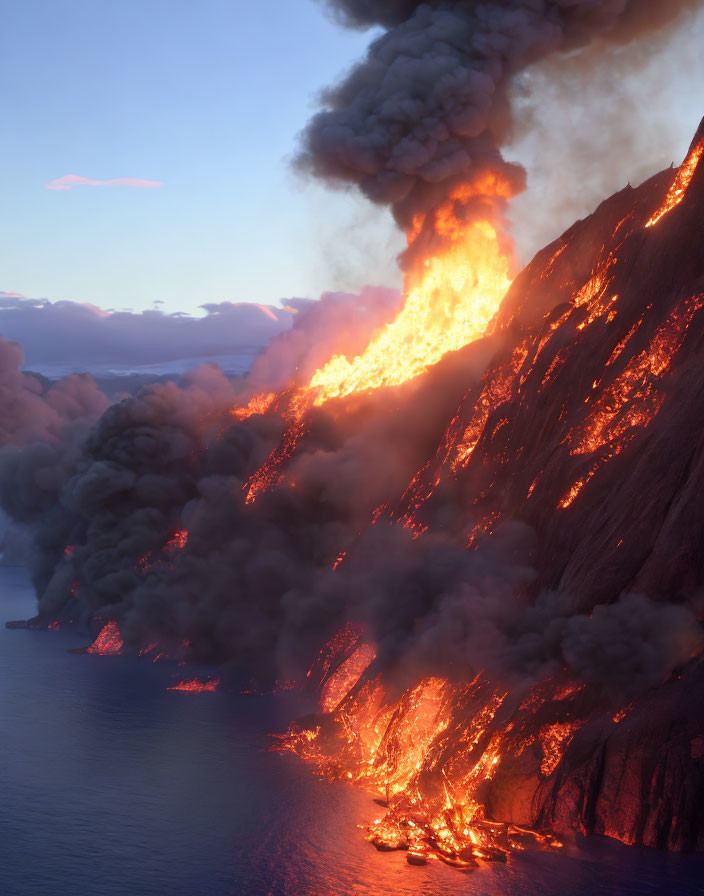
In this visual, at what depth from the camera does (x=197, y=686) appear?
60.7m

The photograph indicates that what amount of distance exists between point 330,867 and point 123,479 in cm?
5904

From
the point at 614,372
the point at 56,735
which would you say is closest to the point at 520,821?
the point at 614,372

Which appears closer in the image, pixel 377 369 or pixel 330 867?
pixel 330 867

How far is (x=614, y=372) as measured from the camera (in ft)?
137

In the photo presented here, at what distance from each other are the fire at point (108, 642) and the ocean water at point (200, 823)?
670 inches

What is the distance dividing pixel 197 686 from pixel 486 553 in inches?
1024

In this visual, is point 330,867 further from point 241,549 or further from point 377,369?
point 377,369

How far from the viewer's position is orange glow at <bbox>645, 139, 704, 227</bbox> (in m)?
43.8

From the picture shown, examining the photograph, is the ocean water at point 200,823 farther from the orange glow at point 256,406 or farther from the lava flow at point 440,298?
the orange glow at point 256,406

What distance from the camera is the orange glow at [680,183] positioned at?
144 feet

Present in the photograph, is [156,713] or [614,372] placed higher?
[614,372]

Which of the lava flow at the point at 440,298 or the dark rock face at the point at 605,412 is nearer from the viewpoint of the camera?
the dark rock face at the point at 605,412

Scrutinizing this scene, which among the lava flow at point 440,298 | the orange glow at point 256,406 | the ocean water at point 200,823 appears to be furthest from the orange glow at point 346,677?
the orange glow at point 256,406

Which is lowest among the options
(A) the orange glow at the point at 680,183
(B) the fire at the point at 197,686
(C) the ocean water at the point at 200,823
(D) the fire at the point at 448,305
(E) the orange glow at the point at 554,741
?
(B) the fire at the point at 197,686
